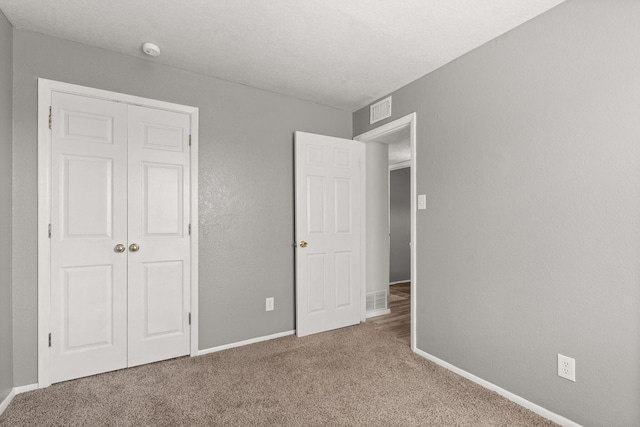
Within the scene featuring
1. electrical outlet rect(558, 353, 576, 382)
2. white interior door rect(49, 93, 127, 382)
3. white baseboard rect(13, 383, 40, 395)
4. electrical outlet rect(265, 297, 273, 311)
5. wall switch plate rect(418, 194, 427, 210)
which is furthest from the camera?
electrical outlet rect(265, 297, 273, 311)

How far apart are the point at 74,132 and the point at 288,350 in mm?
2409

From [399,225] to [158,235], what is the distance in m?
4.66

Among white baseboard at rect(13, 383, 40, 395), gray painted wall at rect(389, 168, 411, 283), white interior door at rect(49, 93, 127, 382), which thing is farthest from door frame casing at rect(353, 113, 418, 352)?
white baseboard at rect(13, 383, 40, 395)

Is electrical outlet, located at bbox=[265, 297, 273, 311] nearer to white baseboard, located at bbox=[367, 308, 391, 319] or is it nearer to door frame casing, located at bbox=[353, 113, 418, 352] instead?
door frame casing, located at bbox=[353, 113, 418, 352]

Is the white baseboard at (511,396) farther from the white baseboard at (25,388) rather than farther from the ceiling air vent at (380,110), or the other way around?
the white baseboard at (25,388)

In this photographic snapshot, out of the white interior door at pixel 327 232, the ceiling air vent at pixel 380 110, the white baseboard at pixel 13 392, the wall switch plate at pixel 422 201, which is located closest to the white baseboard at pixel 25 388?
the white baseboard at pixel 13 392

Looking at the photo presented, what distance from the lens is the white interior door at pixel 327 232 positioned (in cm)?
307

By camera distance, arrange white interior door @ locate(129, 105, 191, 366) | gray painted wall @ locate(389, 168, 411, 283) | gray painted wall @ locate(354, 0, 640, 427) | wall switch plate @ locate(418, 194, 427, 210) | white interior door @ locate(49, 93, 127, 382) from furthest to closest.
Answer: gray painted wall @ locate(389, 168, 411, 283), wall switch plate @ locate(418, 194, 427, 210), white interior door @ locate(129, 105, 191, 366), white interior door @ locate(49, 93, 127, 382), gray painted wall @ locate(354, 0, 640, 427)

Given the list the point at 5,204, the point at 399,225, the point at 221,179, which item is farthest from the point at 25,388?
the point at 399,225

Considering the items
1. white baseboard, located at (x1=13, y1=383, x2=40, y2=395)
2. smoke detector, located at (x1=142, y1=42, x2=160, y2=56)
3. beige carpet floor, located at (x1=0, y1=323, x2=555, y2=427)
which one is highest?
smoke detector, located at (x1=142, y1=42, x2=160, y2=56)

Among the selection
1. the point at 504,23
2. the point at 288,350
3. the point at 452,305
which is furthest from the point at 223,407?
the point at 504,23

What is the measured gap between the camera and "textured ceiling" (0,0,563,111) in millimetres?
1818

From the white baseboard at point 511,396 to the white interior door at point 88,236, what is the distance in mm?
2516

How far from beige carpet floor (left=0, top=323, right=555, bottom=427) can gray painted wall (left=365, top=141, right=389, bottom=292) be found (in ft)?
3.98
